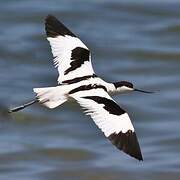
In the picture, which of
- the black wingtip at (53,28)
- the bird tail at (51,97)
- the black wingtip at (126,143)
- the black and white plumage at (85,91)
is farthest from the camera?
the black wingtip at (53,28)

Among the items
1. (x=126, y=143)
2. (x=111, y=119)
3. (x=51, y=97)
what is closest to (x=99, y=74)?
(x=51, y=97)

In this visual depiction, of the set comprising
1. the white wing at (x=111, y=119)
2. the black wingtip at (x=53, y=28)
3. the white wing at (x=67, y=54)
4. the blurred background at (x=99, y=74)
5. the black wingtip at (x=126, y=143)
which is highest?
the black wingtip at (x=53, y=28)

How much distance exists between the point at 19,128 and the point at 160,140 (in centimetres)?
121

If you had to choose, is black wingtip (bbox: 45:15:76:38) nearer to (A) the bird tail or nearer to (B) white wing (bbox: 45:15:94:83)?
(B) white wing (bbox: 45:15:94:83)

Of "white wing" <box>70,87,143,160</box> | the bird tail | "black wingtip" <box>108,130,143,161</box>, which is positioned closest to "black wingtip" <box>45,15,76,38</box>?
the bird tail

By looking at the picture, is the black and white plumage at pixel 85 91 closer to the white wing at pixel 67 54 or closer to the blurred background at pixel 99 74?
the white wing at pixel 67 54

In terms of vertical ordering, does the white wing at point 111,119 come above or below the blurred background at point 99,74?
above

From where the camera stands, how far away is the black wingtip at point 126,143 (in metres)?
7.07

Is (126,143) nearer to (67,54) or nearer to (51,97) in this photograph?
(51,97)

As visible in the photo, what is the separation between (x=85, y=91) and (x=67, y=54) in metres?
0.79

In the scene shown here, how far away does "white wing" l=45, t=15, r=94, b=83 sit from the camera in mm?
8242

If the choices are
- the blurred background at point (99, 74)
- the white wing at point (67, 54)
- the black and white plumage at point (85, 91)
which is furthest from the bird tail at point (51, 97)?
the blurred background at point (99, 74)

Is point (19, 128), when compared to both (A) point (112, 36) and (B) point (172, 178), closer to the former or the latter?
(B) point (172, 178)

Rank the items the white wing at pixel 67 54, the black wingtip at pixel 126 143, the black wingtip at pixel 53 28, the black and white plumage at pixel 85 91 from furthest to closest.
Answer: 1. the black wingtip at pixel 53 28
2. the white wing at pixel 67 54
3. the black and white plumage at pixel 85 91
4. the black wingtip at pixel 126 143
